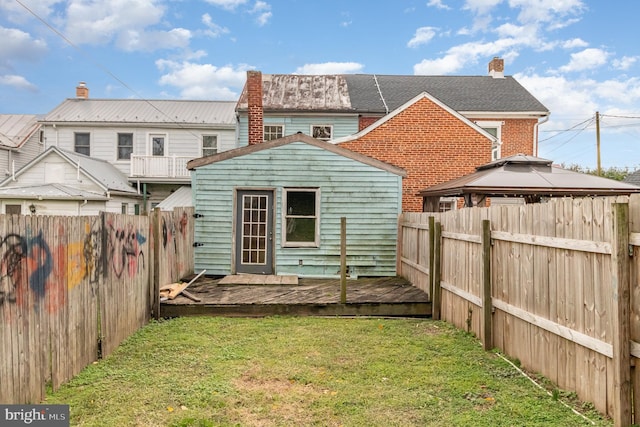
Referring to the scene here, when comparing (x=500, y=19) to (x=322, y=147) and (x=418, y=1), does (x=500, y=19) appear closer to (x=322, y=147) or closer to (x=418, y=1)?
(x=418, y=1)

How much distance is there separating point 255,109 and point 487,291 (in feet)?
30.6

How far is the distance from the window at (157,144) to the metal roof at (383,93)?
18.1 feet

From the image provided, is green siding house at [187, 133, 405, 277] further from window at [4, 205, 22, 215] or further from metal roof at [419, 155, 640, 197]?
window at [4, 205, 22, 215]

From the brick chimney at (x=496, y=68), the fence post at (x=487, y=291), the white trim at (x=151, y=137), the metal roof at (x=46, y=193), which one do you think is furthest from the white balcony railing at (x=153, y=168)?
the fence post at (x=487, y=291)

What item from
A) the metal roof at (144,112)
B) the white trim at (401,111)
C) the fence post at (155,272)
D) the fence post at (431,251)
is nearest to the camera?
the fence post at (155,272)

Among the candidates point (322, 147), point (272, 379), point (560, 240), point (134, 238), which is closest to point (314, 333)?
point (272, 379)

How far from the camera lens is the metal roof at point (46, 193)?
17.7 m

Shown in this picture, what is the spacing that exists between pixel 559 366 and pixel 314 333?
11.2 ft

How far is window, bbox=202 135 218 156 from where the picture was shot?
23016mm

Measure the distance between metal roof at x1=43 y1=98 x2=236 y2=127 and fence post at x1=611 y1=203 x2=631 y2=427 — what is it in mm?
21120

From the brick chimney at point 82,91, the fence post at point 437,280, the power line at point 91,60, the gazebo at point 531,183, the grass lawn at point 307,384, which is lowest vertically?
the grass lawn at point 307,384

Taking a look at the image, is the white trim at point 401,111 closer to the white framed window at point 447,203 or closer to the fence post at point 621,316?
the white framed window at point 447,203

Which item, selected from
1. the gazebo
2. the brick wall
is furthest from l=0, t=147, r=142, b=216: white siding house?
the gazebo

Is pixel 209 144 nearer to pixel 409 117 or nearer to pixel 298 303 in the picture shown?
pixel 409 117
